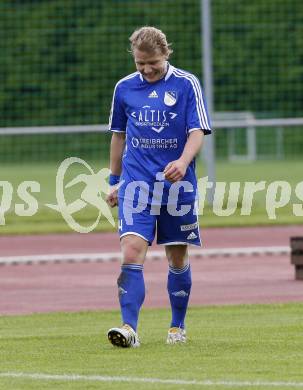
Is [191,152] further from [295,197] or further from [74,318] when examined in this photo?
[295,197]

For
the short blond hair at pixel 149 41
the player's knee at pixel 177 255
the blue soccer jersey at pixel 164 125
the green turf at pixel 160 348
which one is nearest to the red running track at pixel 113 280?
the green turf at pixel 160 348

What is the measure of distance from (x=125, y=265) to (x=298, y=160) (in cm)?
3691

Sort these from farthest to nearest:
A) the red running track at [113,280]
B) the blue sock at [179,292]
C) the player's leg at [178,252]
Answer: the red running track at [113,280], the blue sock at [179,292], the player's leg at [178,252]

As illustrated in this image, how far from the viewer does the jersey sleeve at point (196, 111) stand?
373 inches

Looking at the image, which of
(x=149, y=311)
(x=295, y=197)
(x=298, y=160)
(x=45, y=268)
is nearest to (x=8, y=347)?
(x=149, y=311)

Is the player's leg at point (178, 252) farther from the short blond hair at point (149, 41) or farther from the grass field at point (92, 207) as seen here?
the grass field at point (92, 207)

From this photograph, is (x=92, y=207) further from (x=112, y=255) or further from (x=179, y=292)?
(x=179, y=292)

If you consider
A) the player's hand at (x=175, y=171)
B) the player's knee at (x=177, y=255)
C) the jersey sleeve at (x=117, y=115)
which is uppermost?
the jersey sleeve at (x=117, y=115)

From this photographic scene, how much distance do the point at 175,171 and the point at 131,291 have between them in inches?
37.1

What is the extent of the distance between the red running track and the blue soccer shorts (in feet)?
11.0

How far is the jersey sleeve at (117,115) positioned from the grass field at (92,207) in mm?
12595

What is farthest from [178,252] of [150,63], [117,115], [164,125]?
[150,63]

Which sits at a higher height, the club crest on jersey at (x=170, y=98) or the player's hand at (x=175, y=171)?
the club crest on jersey at (x=170, y=98)

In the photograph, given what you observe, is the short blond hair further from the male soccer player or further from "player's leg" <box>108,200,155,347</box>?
"player's leg" <box>108,200,155,347</box>
